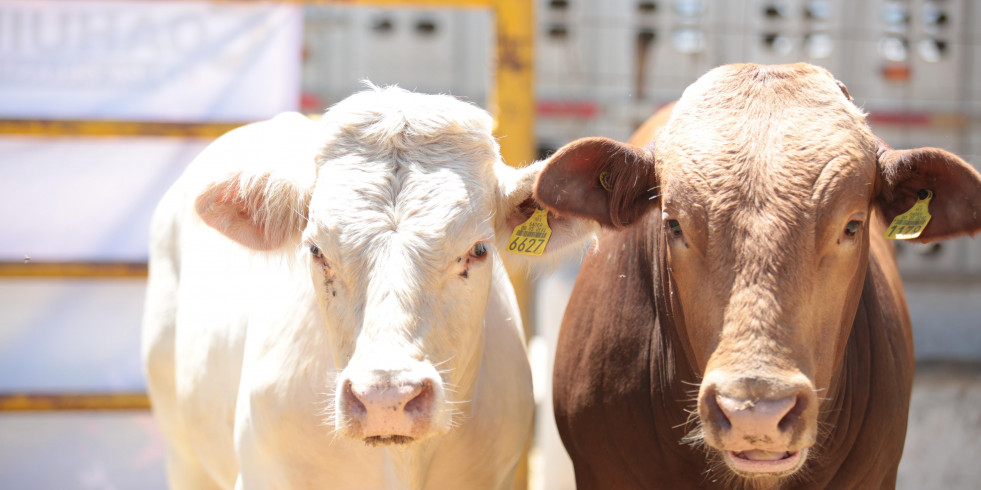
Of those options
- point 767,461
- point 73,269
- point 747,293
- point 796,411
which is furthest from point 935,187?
point 73,269

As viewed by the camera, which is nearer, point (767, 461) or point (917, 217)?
point (767, 461)

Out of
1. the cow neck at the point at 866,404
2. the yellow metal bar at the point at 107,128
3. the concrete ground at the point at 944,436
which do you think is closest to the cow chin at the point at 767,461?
the cow neck at the point at 866,404

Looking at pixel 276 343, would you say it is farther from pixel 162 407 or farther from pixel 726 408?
pixel 726 408

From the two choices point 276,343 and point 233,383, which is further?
point 233,383

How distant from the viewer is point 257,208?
2914 millimetres

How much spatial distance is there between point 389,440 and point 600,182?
3.19 feet

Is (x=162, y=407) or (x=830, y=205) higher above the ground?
(x=830, y=205)

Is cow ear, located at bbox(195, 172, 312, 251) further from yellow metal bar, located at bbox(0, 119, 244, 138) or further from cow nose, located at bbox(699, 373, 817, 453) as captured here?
yellow metal bar, located at bbox(0, 119, 244, 138)

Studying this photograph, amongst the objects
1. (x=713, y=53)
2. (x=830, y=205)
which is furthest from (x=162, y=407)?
(x=713, y=53)

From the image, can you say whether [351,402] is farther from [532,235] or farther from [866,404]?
[866,404]

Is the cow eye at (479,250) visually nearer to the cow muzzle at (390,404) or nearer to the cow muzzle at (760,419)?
the cow muzzle at (390,404)

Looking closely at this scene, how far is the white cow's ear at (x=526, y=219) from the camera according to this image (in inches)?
112

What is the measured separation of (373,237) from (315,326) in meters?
0.56

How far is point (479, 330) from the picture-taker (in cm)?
280
